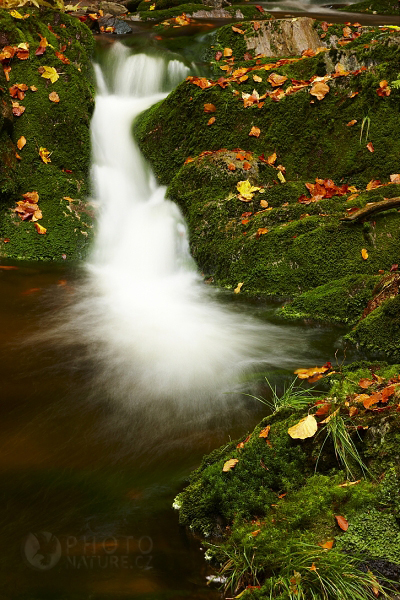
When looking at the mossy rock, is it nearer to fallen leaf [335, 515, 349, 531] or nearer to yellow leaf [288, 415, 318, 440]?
yellow leaf [288, 415, 318, 440]

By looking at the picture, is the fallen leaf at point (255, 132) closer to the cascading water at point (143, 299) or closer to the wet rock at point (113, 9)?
the cascading water at point (143, 299)

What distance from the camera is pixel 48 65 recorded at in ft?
25.7

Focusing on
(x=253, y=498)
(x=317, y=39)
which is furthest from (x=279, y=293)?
(x=317, y=39)

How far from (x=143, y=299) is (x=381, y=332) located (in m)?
2.78

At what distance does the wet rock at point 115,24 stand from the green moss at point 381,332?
9.66 meters

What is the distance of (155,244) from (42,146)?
2.23 metres

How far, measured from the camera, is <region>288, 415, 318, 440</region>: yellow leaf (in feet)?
8.91

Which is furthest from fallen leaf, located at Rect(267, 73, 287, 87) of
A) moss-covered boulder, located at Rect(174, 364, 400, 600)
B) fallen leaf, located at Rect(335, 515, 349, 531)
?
fallen leaf, located at Rect(335, 515, 349, 531)

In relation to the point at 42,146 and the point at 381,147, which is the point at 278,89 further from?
the point at 42,146

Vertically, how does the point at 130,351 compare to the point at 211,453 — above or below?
below

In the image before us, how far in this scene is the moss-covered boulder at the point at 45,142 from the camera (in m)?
6.93

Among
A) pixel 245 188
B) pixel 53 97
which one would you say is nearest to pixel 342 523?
pixel 245 188

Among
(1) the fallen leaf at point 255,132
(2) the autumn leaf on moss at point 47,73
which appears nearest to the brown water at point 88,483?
(1) the fallen leaf at point 255,132

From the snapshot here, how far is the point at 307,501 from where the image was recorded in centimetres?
245
